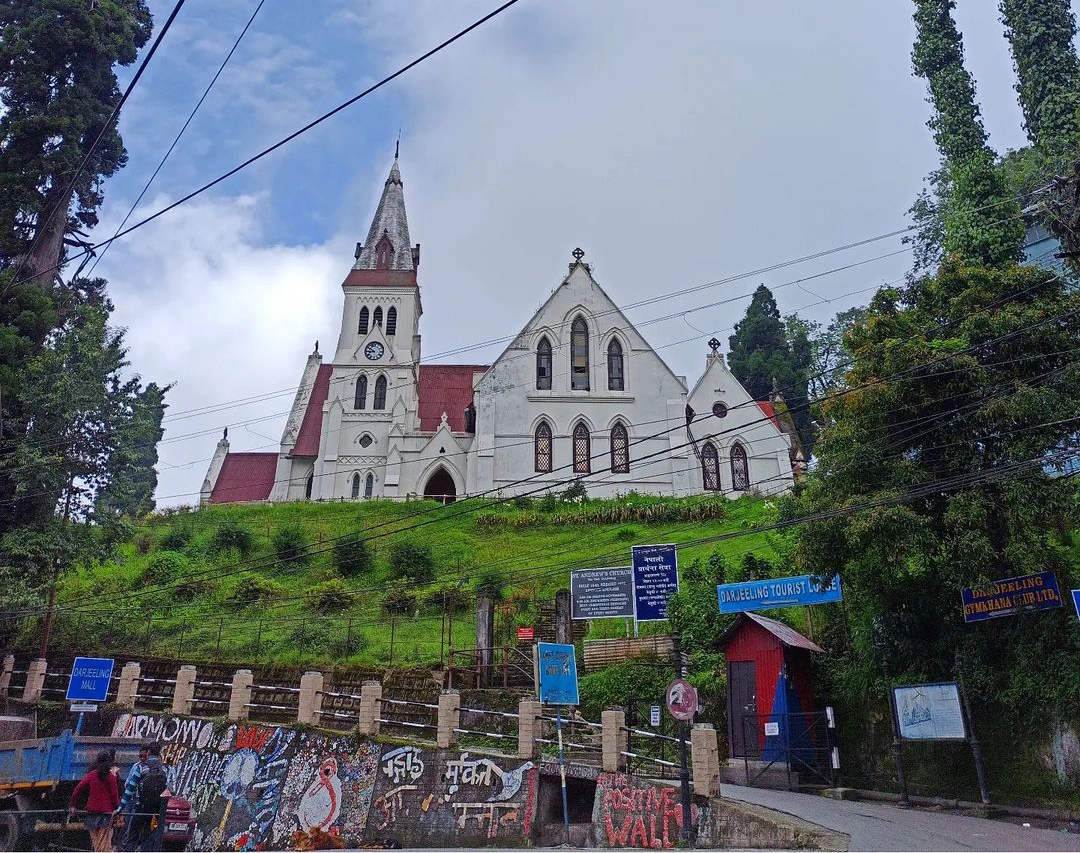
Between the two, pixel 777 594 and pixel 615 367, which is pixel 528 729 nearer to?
pixel 777 594

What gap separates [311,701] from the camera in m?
17.8

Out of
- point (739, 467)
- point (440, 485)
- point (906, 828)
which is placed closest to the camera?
point (906, 828)

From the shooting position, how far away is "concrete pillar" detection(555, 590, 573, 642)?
832 inches

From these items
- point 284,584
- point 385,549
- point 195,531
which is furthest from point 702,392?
point 195,531

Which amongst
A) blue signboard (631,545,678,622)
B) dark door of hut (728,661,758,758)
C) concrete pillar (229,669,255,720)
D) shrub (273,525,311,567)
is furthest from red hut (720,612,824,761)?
shrub (273,525,311,567)

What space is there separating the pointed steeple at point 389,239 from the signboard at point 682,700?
1802 inches

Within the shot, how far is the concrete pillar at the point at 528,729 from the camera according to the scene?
576 inches

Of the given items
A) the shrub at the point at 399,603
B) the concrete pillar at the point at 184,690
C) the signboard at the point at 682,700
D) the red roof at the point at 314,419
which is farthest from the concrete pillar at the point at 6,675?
the red roof at the point at 314,419

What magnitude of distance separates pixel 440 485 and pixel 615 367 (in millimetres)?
11858

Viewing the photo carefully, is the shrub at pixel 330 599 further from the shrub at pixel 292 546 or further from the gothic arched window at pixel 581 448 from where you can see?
the gothic arched window at pixel 581 448

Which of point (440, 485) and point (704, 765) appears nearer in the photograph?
point (704, 765)

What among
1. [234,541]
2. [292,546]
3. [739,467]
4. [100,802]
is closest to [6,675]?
[292,546]

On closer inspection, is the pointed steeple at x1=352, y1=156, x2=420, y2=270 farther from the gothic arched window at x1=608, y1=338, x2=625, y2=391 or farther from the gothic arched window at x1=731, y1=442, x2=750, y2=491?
the gothic arched window at x1=731, y1=442, x2=750, y2=491

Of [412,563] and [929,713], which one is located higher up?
[412,563]
